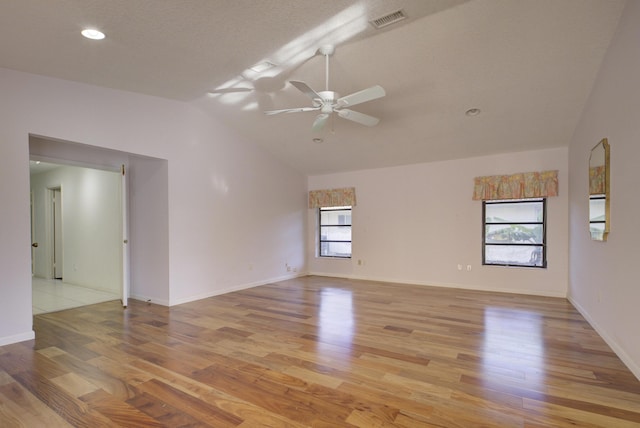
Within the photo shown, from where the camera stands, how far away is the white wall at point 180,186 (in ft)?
11.3

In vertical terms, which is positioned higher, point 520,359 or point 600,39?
point 600,39

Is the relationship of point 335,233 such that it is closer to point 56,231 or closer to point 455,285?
point 455,285

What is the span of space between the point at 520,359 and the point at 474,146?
3.74m

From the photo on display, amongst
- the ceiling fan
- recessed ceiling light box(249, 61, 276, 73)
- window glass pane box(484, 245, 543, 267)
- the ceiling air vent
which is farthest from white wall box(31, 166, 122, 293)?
window glass pane box(484, 245, 543, 267)

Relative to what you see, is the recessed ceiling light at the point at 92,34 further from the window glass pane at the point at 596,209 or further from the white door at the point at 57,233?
the white door at the point at 57,233

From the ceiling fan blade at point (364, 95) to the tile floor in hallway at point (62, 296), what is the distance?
4.84 metres

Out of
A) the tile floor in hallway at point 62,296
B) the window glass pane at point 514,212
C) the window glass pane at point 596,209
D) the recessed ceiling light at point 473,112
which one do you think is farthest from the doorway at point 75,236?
the window glass pane at point 514,212

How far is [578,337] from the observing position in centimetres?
347

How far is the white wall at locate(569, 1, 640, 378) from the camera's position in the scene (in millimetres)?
2633

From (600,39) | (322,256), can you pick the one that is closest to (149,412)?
(600,39)

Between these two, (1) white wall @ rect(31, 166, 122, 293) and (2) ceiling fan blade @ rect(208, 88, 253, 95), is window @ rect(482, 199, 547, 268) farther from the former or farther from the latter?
(1) white wall @ rect(31, 166, 122, 293)

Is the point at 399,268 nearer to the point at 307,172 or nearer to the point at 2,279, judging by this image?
the point at 307,172

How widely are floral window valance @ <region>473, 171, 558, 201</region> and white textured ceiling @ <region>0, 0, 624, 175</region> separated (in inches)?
23.6

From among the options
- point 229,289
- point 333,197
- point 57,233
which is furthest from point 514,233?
point 57,233
